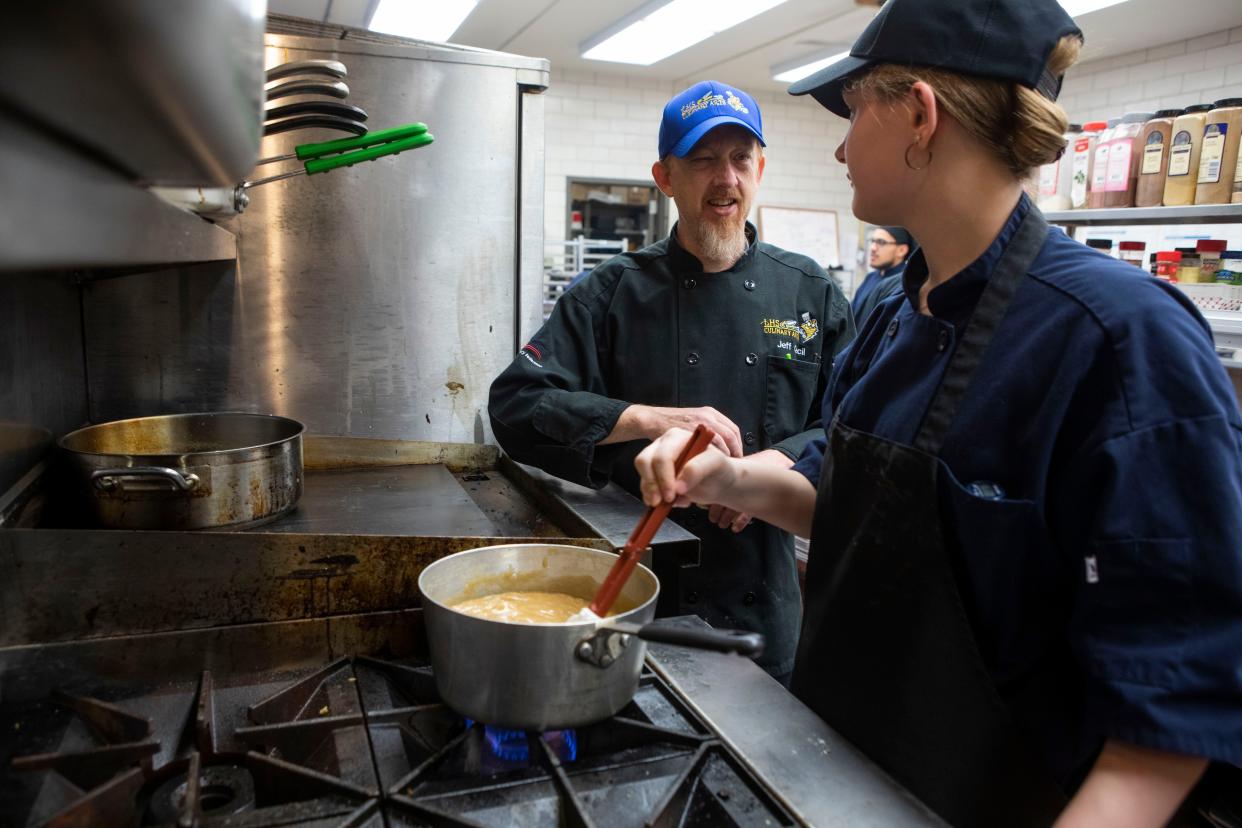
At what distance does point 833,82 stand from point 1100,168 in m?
2.80

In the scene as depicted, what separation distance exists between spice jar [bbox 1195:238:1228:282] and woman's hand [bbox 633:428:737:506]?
2815mm

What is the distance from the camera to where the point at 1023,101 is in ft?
2.90

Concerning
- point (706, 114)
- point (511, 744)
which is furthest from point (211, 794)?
point (706, 114)

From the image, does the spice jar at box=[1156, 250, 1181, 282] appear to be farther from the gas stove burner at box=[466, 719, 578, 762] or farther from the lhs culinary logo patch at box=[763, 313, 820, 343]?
the gas stove burner at box=[466, 719, 578, 762]

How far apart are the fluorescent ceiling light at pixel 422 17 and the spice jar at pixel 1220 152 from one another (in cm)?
382

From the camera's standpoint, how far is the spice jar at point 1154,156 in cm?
292

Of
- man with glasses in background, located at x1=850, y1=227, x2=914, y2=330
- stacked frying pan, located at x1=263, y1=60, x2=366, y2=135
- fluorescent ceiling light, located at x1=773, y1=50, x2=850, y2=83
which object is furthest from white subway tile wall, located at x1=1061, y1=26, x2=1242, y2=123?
stacked frying pan, located at x1=263, y1=60, x2=366, y2=135

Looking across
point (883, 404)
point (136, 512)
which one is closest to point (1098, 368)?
point (883, 404)

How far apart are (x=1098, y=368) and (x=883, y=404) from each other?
0.28 metres

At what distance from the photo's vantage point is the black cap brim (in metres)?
0.98

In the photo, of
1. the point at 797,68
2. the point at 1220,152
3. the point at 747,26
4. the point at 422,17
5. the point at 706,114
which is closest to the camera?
the point at 706,114

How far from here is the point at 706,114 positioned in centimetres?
162

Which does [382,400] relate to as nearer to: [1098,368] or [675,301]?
[675,301]

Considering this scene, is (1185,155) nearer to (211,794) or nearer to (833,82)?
(833,82)
